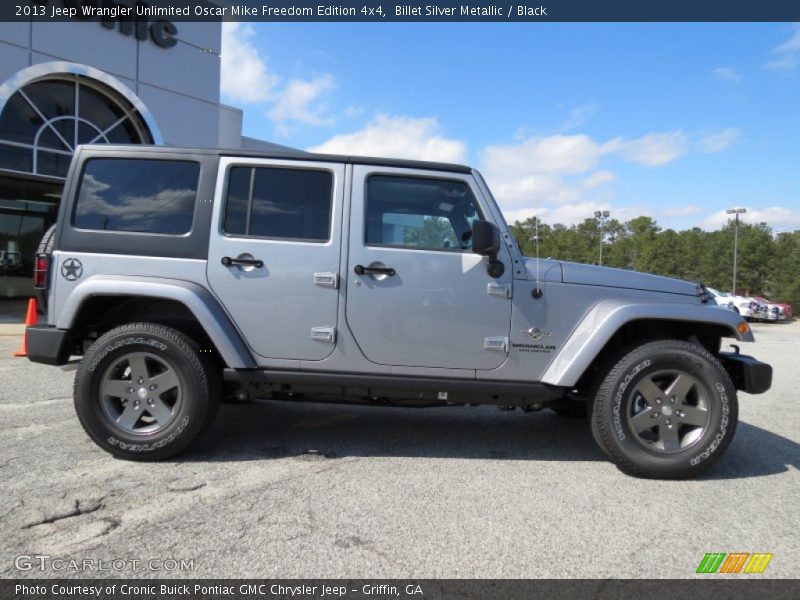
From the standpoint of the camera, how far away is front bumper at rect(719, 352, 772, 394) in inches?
137

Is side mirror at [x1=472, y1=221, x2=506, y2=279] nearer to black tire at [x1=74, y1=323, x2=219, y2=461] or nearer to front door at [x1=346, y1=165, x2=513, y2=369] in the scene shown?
front door at [x1=346, y1=165, x2=513, y2=369]

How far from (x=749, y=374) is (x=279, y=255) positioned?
3192 mm

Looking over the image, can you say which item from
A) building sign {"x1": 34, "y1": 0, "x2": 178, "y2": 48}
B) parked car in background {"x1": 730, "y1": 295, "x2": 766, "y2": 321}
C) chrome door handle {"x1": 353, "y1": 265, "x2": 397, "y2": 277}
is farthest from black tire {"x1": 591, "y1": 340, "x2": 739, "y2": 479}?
parked car in background {"x1": 730, "y1": 295, "x2": 766, "y2": 321}

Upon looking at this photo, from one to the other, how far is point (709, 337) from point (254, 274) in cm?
321

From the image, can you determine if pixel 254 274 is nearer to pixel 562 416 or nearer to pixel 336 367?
pixel 336 367

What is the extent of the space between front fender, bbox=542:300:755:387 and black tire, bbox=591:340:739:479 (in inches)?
7.8

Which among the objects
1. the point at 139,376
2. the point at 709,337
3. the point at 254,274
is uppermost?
the point at 254,274

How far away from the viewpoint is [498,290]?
11.3 ft

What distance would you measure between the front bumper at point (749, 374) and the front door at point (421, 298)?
1626 mm

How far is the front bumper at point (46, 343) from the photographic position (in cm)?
344

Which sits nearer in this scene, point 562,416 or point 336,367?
point 336,367

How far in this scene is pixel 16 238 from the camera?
17.5m

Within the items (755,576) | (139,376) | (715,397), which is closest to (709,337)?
(715,397)

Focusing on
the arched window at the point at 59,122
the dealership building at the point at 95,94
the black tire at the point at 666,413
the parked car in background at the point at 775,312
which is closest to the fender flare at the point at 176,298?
the black tire at the point at 666,413
